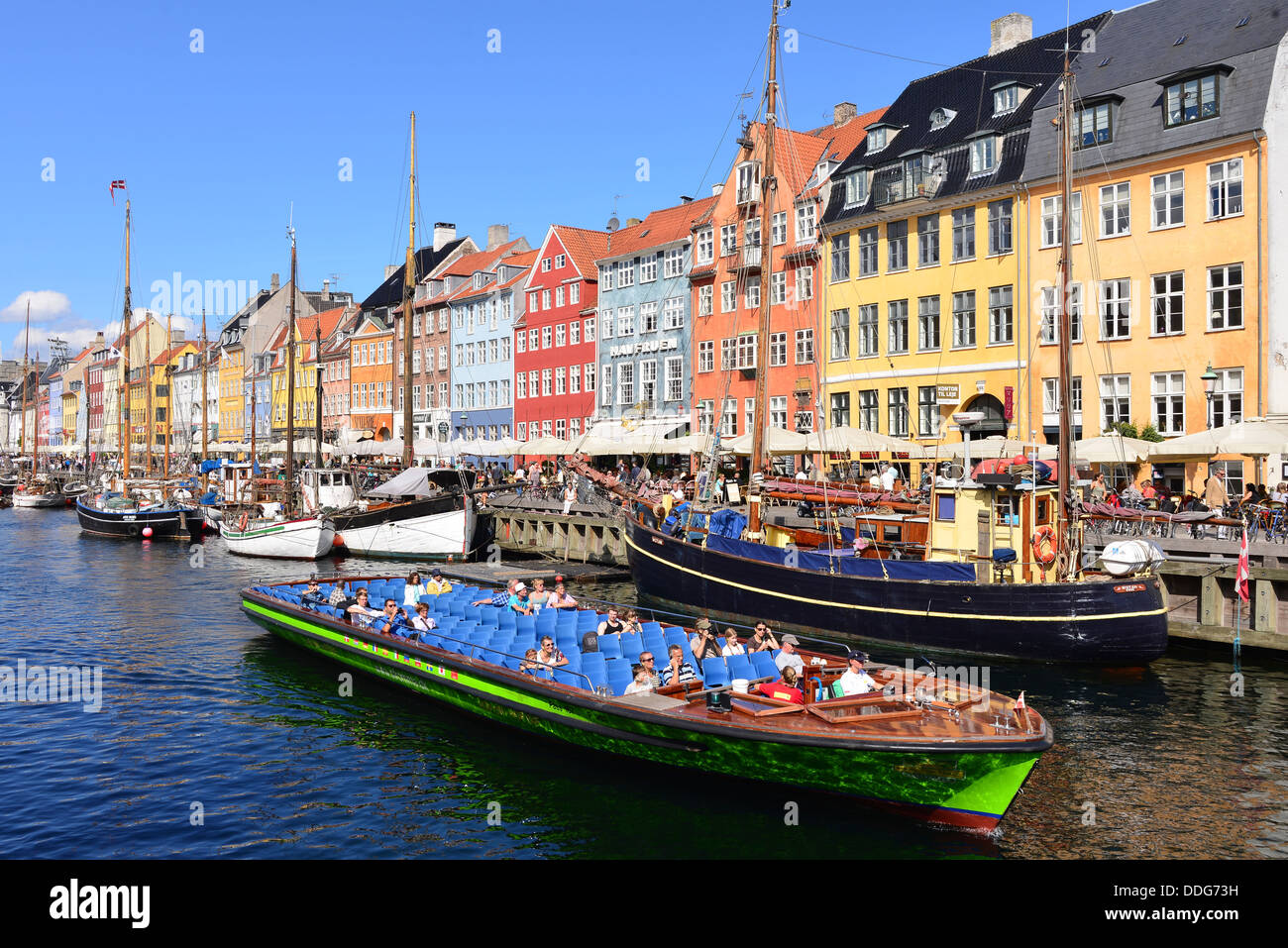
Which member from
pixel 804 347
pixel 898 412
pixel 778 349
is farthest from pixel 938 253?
pixel 778 349

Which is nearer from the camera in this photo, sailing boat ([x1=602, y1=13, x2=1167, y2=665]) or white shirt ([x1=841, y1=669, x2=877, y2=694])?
→ white shirt ([x1=841, y1=669, x2=877, y2=694])

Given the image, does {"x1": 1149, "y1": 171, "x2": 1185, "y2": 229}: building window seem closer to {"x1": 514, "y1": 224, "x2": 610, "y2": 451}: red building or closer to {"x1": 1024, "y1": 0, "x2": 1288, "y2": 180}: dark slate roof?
{"x1": 1024, "y1": 0, "x2": 1288, "y2": 180}: dark slate roof

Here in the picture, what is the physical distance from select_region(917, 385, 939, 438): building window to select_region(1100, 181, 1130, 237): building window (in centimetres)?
905

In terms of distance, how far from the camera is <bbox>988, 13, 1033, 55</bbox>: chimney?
151ft

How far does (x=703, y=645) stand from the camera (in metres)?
17.7

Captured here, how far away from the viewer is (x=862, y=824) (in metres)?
14.0

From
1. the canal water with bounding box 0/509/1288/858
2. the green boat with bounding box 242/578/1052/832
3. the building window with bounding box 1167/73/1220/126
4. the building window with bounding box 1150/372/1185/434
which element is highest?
the building window with bounding box 1167/73/1220/126

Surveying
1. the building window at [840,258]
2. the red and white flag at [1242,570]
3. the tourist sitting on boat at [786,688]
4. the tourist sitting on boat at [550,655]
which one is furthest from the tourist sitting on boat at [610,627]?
the building window at [840,258]

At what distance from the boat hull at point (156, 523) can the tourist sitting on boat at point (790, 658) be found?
158 ft

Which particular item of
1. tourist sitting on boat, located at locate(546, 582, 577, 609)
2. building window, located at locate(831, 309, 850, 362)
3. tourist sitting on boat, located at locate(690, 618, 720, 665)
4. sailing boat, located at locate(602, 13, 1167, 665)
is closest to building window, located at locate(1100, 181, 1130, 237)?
building window, located at locate(831, 309, 850, 362)

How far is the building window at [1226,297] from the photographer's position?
3334 centimetres

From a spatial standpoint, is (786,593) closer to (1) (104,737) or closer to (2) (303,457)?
(1) (104,737)

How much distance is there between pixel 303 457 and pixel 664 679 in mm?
71068
